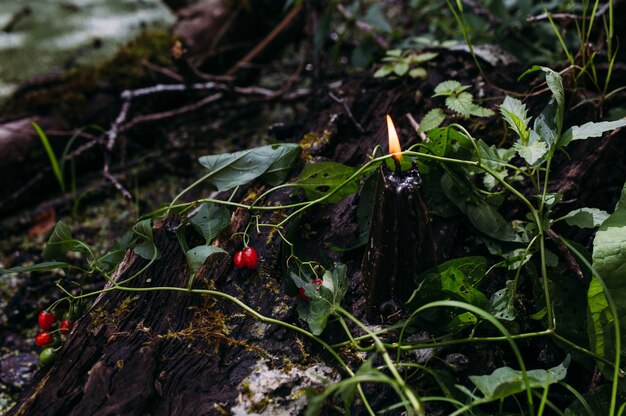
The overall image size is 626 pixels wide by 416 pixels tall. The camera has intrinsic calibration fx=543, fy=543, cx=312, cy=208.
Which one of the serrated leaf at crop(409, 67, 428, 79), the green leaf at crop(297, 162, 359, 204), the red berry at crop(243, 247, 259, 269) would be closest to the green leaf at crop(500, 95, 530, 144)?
the green leaf at crop(297, 162, 359, 204)

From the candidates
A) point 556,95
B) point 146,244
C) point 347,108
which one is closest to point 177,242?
point 146,244

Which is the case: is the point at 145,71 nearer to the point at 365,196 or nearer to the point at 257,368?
the point at 365,196

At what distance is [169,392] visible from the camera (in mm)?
1057

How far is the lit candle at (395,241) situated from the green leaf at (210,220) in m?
0.36

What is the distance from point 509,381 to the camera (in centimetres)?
95

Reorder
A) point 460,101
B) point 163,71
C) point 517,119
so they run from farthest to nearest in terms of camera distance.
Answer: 1. point 163,71
2. point 460,101
3. point 517,119

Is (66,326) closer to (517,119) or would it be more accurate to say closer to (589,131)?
(517,119)

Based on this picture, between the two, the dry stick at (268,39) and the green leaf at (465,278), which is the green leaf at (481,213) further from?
the dry stick at (268,39)

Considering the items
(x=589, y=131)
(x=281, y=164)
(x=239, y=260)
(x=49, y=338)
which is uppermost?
(x=589, y=131)

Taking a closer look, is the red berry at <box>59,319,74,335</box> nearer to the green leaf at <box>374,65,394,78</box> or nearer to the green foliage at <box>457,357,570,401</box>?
the green foliage at <box>457,357,570,401</box>

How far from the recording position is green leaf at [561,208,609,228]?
1169 mm

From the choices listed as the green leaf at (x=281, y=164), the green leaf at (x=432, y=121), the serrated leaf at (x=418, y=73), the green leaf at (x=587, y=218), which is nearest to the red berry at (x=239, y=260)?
the green leaf at (x=281, y=164)

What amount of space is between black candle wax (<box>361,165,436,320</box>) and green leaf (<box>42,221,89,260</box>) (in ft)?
2.21

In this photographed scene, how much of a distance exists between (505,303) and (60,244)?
3.35ft
